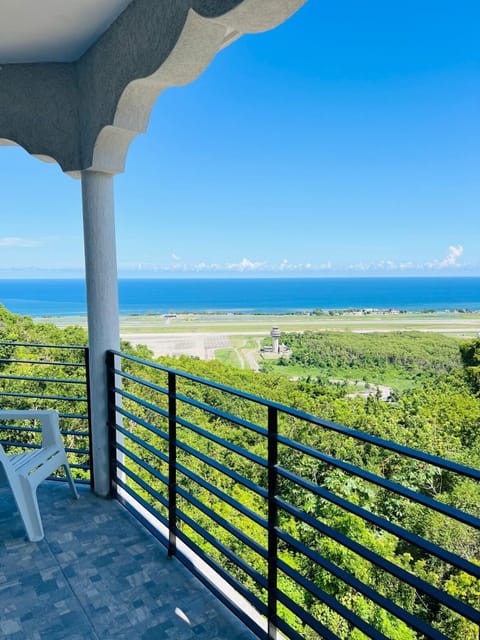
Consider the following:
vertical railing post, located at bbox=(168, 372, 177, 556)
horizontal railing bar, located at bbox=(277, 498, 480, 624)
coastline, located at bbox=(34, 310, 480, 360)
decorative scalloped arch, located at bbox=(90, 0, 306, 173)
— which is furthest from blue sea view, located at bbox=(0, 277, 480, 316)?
horizontal railing bar, located at bbox=(277, 498, 480, 624)

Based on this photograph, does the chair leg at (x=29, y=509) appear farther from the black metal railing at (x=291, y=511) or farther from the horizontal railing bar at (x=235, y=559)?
the horizontal railing bar at (x=235, y=559)

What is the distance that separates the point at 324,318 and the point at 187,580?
46.6 m

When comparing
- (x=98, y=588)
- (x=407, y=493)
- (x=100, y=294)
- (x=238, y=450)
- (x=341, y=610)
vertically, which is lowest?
(x=98, y=588)

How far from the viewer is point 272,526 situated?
5.05 feet

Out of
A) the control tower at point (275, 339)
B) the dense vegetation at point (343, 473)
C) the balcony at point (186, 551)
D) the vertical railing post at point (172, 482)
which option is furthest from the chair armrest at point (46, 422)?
the control tower at point (275, 339)

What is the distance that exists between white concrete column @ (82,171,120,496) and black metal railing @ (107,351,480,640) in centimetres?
8

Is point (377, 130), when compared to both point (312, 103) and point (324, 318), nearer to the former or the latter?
point (312, 103)

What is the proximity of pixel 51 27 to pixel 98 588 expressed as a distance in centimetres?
259

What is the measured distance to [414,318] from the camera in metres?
45.2

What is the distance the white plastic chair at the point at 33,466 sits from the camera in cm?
215

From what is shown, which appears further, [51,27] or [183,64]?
[51,27]

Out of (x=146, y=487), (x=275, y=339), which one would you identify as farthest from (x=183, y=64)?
(x=275, y=339)

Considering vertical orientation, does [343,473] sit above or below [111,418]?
below

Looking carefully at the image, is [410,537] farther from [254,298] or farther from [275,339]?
[254,298]
